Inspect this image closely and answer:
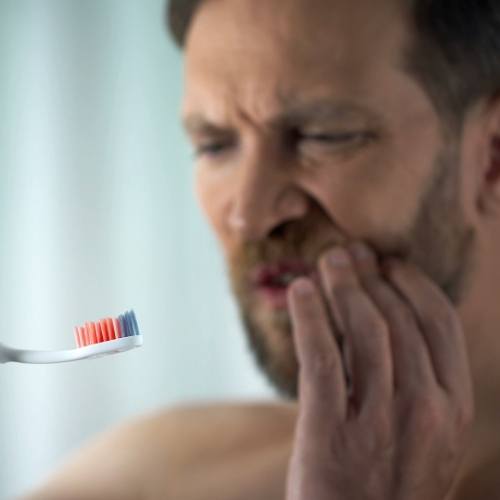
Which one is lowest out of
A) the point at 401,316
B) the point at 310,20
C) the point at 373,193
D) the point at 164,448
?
the point at 164,448

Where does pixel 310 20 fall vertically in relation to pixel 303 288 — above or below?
above

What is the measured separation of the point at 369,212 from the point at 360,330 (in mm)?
99

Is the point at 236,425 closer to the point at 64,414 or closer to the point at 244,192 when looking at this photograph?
the point at 64,414

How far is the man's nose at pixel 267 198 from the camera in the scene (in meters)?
0.69

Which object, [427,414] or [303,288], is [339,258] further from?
[427,414]

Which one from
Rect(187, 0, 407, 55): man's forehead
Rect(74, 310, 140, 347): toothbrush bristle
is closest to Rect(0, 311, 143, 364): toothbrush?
Rect(74, 310, 140, 347): toothbrush bristle

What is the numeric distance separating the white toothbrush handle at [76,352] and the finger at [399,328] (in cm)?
21

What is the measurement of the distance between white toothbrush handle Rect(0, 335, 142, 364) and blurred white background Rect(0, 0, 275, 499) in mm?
234

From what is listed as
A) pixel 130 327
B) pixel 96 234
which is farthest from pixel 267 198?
pixel 96 234

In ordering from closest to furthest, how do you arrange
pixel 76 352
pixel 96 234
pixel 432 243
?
pixel 76 352 → pixel 432 243 → pixel 96 234

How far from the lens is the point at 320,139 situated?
0.68 metres

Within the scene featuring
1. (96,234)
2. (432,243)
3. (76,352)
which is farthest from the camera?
(96,234)

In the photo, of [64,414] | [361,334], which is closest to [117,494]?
[64,414]

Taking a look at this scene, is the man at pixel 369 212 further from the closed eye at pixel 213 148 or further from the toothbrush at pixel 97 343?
the toothbrush at pixel 97 343
